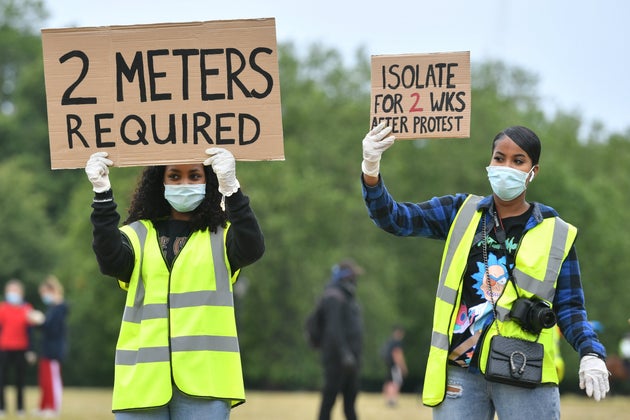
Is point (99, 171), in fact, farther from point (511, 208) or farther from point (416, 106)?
point (511, 208)

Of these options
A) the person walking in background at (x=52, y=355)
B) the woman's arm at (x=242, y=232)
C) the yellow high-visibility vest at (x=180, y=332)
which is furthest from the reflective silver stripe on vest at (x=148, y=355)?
the person walking in background at (x=52, y=355)

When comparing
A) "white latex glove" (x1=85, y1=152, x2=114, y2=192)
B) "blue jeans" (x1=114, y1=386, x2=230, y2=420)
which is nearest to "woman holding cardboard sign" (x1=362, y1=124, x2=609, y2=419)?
"blue jeans" (x1=114, y1=386, x2=230, y2=420)

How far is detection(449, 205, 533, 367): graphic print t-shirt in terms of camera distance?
6.48m

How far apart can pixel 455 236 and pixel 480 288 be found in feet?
1.04

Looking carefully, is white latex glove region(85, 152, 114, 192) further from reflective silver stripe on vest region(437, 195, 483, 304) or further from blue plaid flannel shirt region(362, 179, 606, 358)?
reflective silver stripe on vest region(437, 195, 483, 304)

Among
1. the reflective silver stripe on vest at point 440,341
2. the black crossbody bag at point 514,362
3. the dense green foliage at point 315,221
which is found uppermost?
the reflective silver stripe on vest at point 440,341

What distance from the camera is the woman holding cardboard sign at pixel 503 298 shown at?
640cm

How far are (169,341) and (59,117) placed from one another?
155 centimetres

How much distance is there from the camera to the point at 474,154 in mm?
60594

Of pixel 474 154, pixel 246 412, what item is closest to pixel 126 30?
pixel 246 412

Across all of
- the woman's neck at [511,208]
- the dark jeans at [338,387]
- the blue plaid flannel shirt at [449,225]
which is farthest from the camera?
the dark jeans at [338,387]

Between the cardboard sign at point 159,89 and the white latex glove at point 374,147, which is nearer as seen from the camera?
the white latex glove at point 374,147

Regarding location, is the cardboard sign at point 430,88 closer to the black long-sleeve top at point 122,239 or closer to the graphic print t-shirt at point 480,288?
the graphic print t-shirt at point 480,288

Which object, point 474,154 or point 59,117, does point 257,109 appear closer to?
point 59,117
